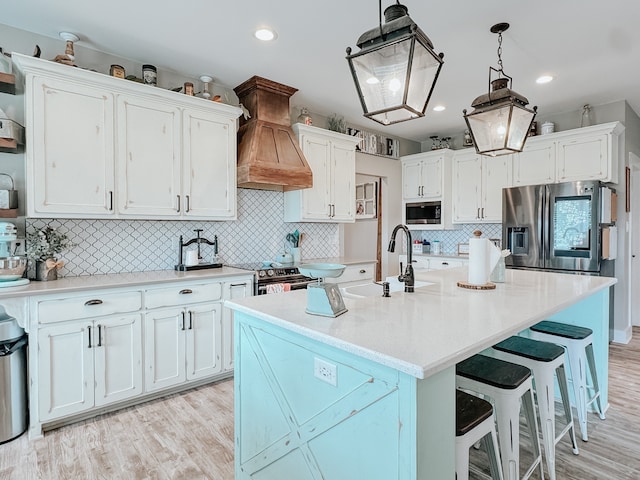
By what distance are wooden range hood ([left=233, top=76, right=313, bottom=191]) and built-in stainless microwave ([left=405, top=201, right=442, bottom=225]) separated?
8.06 feet

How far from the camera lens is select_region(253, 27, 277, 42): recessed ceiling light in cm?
277

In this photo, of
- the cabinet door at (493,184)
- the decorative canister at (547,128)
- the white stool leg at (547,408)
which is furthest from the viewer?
the cabinet door at (493,184)

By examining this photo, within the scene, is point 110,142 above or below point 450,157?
below

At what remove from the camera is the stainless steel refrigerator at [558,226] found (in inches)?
156

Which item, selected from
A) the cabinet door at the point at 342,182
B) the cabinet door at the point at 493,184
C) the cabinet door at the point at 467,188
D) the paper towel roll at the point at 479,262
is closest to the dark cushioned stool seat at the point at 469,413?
the paper towel roll at the point at 479,262

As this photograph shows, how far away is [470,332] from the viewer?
1.34 m

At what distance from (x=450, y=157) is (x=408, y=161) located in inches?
25.6

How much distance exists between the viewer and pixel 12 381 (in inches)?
91.8

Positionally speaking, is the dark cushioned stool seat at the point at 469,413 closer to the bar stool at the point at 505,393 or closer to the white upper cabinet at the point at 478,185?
the bar stool at the point at 505,393

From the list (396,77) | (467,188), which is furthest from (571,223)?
(396,77)

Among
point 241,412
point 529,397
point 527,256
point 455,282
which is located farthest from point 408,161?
point 241,412

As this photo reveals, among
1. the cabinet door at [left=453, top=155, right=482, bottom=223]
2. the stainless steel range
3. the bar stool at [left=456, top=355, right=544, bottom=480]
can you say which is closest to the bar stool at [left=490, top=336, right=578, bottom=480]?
the bar stool at [left=456, top=355, right=544, bottom=480]

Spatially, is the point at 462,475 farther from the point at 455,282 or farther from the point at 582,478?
the point at 455,282

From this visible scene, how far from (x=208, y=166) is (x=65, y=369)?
196 centimetres
